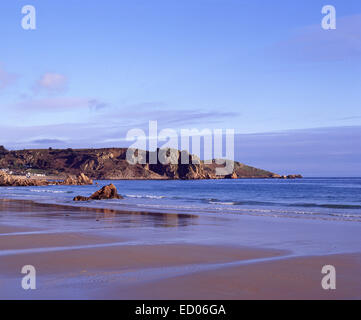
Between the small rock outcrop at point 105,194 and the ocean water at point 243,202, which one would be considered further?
the small rock outcrop at point 105,194

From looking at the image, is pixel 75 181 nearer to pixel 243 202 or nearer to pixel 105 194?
pixel 105 194

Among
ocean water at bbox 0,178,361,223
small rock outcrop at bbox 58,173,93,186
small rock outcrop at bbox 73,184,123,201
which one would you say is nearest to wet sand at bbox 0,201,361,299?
ocean water at bbox 0,178,361,223

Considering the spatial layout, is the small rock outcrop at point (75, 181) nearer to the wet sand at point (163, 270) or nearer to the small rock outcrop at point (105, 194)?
the small rock outcrop at point (105, 194)

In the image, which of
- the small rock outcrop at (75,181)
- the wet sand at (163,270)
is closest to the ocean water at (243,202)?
the wet sand at (163,270)

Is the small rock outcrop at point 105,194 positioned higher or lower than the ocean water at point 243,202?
higher

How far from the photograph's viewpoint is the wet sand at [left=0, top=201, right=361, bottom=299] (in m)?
7.27

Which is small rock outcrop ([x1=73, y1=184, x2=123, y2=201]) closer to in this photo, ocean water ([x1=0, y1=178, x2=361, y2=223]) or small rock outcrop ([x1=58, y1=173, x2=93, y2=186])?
ocean water ([x1=0, y1=178, x2=361, y2=223])

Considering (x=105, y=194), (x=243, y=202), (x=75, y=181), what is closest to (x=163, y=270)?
(x=243, y=202)

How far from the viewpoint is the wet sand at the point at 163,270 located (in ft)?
23.9
